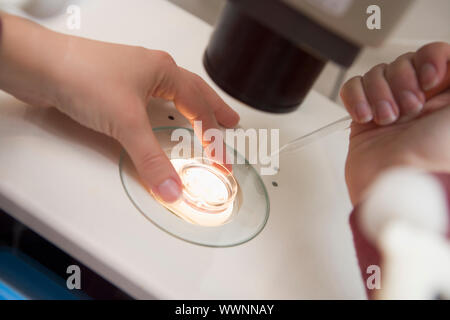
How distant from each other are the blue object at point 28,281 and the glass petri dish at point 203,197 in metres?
0.10

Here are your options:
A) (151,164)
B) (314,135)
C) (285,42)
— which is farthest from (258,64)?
(314,135)

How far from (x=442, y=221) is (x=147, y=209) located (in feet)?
0.85

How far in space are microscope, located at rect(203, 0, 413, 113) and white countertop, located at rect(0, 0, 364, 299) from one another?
138 millimetres

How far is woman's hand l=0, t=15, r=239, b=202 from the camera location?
0.39 m

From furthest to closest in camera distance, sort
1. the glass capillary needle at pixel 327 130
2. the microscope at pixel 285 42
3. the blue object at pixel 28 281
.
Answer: the glass capillary needle at pixel 327 130
the blue object at pixel 28 281
the microscope at pixel 285 42

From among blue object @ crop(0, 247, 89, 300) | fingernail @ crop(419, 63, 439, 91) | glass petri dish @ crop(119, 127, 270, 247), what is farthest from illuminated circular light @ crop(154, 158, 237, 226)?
fingernail @ crop(419, 63, 439, 91)

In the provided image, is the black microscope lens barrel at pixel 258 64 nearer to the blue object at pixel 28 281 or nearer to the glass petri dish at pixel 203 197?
the glass petri dish at pixel 203 197

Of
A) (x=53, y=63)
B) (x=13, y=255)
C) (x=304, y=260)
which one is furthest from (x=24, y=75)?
(x=304, y=260)

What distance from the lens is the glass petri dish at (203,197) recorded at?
1.29ft

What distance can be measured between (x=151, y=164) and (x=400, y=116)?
28 cm

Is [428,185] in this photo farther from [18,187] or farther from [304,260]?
[18,187]

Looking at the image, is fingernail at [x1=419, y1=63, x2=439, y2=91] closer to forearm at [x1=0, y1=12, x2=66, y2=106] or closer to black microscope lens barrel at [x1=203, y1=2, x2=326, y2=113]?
A: black microscope lens barrel at [x1=203, y1=2, x2=326, y2=113]

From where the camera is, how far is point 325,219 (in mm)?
463

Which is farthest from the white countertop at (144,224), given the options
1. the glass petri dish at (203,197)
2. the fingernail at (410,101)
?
the fingernail at (410,101)
